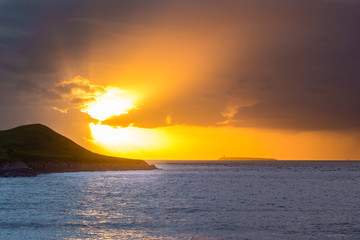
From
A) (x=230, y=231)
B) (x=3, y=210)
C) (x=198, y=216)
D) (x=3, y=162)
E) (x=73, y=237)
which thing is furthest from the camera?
(x=3, y=162)

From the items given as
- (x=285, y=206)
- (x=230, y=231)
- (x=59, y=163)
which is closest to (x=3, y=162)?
(x=59, y=163)

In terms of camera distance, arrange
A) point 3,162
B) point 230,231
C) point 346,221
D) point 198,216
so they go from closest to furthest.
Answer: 1. point 230,231
2. point 346,221
3. point 198,216
4. point 3,162

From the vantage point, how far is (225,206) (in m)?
55.4

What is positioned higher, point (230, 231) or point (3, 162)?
point (3, 162)

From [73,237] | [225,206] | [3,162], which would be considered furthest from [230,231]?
[3,162]

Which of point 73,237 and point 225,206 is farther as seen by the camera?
point 225,206

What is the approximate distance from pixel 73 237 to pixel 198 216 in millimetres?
16983

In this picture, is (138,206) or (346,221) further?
(138,206)

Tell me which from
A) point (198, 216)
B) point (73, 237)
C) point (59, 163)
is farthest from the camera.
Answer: point (59, 163)

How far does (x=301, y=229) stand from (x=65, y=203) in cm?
3568

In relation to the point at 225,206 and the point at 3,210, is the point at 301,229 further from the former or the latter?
the point at 3,210

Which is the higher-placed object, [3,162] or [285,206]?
[3,162]

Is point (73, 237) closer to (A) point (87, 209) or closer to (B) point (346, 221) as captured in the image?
(A) point (87, 209)

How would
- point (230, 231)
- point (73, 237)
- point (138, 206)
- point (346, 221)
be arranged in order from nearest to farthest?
point (73, 237) < point (230, 231) < point (346, 221) < point (138, 206)
